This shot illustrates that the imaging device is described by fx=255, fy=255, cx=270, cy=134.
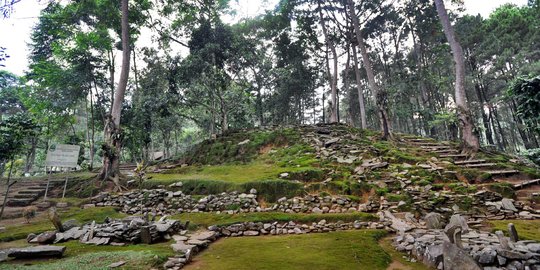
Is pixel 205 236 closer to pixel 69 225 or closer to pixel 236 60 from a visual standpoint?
pixel 69 225

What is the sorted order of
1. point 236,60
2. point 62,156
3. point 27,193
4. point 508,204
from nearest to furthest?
1. point 508,204
2. point 62,156
3. point 27,193
4. point 236,60

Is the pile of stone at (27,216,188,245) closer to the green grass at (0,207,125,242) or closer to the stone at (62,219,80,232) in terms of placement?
the stone at (62,219,80,232)

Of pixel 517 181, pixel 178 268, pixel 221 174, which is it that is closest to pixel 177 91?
pixel 221 174

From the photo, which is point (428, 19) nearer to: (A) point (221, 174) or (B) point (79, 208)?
(A) point (221, 174)

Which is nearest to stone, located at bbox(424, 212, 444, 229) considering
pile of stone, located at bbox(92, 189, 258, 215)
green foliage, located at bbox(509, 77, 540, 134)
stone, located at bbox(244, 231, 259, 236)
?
green foliage, located at bbox(509, 77, 540, 134)

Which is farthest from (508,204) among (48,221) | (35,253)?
(48,221)

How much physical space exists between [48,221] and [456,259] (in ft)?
34.8

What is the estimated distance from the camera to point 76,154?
11.5 m

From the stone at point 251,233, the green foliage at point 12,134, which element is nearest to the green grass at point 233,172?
the stone at point 251,233

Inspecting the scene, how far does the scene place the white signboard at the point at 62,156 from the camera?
431 inches

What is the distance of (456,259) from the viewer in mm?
3787

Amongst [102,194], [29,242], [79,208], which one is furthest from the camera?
[102,194]

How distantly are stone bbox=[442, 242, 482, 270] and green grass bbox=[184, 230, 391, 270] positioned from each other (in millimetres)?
936

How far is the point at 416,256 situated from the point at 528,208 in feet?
15.7
